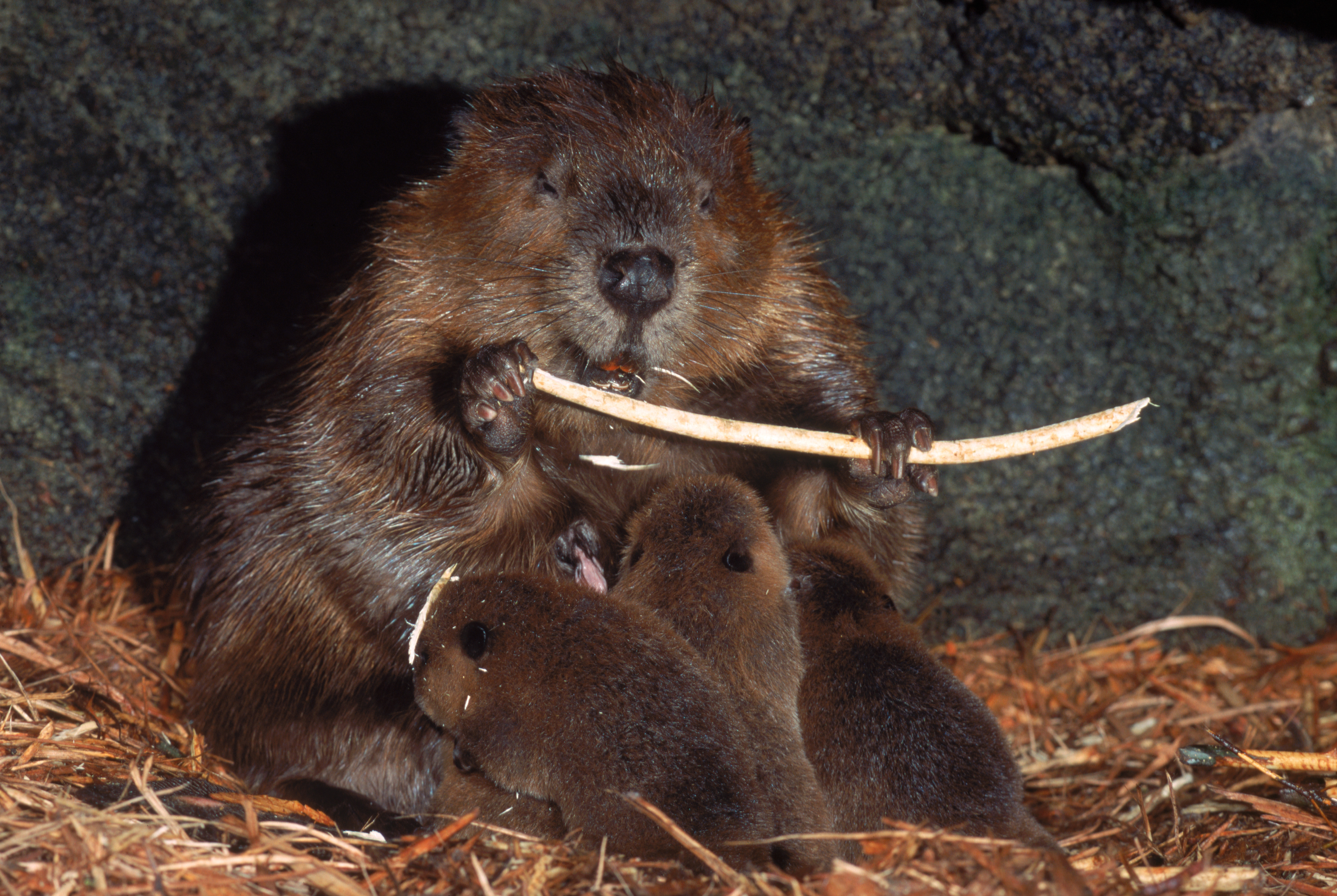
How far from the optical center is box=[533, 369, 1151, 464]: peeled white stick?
2592 millimetres

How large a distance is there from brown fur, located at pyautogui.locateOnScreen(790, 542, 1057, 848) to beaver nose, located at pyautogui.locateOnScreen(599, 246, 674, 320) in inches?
31.9

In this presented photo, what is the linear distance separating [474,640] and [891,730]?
962 millimetres

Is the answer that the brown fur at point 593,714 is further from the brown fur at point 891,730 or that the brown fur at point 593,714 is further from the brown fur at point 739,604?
the brown fur at point 891,730

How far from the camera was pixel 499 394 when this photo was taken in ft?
8.37

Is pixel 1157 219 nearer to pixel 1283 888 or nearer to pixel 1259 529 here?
pixel 1259 529

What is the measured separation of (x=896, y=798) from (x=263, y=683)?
176 cm

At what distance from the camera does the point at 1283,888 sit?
7.92ft

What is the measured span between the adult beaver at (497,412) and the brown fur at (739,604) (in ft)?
1.15

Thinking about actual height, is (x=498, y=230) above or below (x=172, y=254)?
above

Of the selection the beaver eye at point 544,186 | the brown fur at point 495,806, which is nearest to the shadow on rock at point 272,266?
the beaver eye at point 544,186

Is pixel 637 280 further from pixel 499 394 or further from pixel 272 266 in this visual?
pixel 272 266

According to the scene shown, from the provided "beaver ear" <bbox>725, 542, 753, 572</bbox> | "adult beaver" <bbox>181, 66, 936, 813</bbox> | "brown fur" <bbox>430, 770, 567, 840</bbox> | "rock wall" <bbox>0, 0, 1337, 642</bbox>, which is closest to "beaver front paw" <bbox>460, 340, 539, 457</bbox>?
"adult beaver" <bbox>181, 66, 936, 813</bbox>

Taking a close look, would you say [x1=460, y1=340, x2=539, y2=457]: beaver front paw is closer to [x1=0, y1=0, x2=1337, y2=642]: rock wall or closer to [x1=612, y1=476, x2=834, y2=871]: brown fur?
[x1=612, y1=476, x2=834, y2=871]: brown fur

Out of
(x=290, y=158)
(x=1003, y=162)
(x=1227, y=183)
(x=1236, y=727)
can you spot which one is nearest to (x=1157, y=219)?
(x=1227, y=183)
